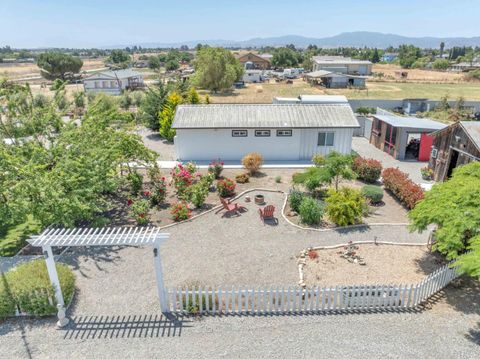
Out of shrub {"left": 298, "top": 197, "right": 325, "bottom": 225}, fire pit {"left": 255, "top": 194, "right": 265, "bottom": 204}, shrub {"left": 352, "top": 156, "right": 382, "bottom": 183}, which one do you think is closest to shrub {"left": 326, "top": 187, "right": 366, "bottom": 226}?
shrub {"left": 298, "top": 197, "right": 325, "bottom": 225}

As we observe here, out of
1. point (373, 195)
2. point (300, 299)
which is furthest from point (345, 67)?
point (300, 299)

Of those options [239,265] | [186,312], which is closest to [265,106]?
[239,265]

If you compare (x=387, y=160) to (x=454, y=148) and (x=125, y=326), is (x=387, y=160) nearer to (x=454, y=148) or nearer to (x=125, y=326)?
(x=454, y=148)

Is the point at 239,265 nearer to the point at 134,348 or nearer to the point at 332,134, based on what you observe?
the point at 134,348

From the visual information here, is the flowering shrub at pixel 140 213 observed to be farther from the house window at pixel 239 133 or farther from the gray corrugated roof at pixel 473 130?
the gray corrugated roof at pixel 473 130

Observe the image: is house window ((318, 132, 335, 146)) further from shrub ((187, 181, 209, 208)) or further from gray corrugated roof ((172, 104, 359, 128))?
shrub ((187, 181, 209, 208))
